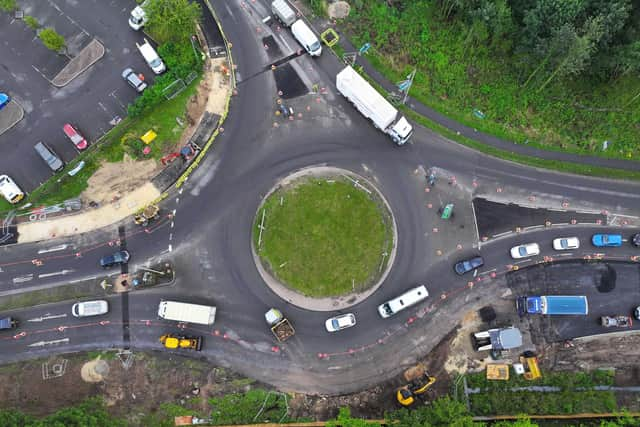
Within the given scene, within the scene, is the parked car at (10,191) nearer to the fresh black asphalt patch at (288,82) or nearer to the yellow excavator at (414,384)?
the fresh black asphalt patch at (288,82)

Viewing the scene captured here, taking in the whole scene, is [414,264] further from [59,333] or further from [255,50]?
[59,333]

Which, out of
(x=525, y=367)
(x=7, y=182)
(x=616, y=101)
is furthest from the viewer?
(x=616, y=101)

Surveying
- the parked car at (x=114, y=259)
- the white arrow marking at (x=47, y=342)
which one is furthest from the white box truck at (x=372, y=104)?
the white arrow marking at (x=47, y=342)

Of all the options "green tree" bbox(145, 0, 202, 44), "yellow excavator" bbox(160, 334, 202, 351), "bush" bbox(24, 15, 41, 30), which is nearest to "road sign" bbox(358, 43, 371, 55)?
"green tree" bbox(145, 0, 202, 44)

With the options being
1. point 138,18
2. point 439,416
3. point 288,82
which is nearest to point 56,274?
point 138,18

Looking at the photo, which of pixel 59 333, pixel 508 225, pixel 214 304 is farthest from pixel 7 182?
pixel 508 225
